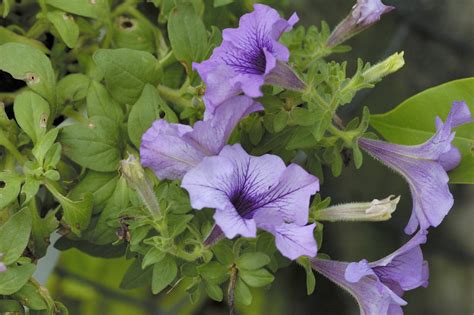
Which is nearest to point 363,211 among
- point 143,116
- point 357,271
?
point 357,271

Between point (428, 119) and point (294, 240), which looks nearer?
point (294, 240)

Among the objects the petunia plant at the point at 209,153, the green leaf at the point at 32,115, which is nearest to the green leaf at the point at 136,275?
the petunia plant at the point at 209,153

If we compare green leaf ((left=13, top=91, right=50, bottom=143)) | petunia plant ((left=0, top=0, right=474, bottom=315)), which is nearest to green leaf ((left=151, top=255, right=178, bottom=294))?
petunia plant ((left=0, top=0, right=474, bottom=315))

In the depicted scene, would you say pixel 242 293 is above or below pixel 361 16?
below

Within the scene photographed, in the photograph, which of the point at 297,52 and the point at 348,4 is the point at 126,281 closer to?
the point at 297,52

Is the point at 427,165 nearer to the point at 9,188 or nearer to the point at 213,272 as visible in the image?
the point at 213,272

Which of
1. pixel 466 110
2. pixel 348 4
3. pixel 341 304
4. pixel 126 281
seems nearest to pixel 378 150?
pixel 466 110

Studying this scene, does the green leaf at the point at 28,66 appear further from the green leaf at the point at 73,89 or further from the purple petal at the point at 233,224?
the purple petal at the point at 233,224
